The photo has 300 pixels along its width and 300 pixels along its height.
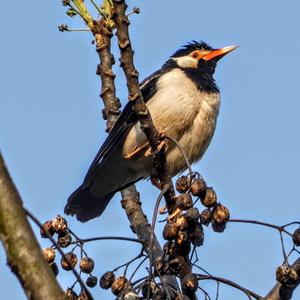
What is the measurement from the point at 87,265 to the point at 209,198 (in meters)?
0.88

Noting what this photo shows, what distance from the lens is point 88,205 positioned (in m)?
6.88

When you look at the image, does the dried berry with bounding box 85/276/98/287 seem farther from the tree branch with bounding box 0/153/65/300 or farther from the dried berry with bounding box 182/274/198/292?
the tree branch with bounding box 0/153/65/300

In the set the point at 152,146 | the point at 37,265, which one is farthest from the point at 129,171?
the point at 37,265

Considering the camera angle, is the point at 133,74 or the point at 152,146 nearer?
the point at 133,74

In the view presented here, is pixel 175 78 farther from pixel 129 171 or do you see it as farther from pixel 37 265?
pixel 37 265

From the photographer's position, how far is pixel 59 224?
3889 mm

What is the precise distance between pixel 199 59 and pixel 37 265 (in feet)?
16.8

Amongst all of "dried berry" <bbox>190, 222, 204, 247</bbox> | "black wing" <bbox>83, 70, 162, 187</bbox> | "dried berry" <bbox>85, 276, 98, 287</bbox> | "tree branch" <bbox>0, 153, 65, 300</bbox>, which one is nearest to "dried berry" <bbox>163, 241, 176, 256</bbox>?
"dried berry" <bbox>190, 222, 204, 247</bbox>

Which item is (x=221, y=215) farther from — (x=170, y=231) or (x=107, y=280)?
(x=107, y=280)

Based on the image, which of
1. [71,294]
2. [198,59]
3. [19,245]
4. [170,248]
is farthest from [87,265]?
[198,59]

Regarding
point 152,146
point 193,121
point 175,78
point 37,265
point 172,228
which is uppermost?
point 175,78

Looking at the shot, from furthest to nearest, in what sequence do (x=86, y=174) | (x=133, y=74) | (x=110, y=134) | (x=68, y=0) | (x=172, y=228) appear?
(x=86, y=174) → (x=110, y=134) → (x=68, y=0) → (x=133, y=74) → (x=172, y=228)

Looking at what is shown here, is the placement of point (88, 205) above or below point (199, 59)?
below

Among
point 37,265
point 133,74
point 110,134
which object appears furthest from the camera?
point 110,134
